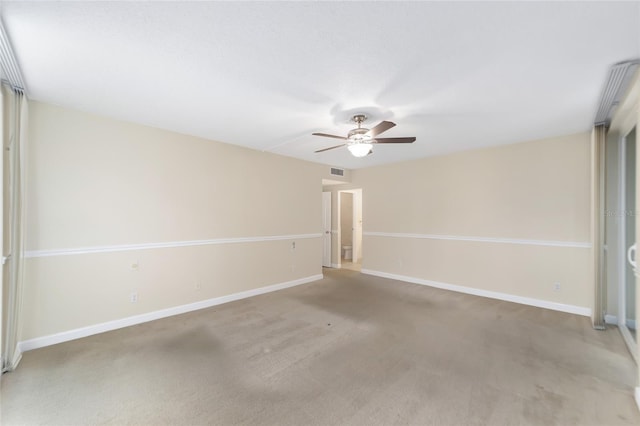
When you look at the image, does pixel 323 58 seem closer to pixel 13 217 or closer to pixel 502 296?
pixel 13 217

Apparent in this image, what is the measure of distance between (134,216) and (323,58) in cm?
303

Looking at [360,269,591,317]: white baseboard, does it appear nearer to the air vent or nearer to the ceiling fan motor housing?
the air vent

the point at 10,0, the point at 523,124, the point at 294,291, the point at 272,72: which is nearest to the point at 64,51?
the point at 10,0

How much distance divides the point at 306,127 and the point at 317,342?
8.56 feet

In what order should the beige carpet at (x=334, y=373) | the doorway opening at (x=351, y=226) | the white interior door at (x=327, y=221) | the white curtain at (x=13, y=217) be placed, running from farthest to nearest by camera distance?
the doorway opening at (x=351, y=226), the white interior door at (x=327, y=221), the white curtain at (x=13, y=217), the beige carpet at (x=334, y=373)

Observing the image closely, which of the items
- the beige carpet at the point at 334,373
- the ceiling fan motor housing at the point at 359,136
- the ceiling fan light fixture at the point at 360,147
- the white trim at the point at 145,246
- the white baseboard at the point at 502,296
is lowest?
the beige carpet at the point at 334,373

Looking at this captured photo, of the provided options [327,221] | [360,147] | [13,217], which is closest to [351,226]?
[327,221]

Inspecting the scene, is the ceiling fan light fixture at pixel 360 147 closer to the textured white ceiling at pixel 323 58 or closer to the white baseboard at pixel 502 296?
the textured white ceiling at pixel 323 58

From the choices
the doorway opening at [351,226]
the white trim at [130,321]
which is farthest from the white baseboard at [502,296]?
the white trim at [130,321]

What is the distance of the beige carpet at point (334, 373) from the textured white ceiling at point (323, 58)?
99.4 inches

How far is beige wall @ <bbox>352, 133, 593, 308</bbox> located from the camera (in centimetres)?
381

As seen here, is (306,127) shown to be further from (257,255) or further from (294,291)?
(294,291)

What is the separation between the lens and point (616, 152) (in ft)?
11.1

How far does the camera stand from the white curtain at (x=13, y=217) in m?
2.37
